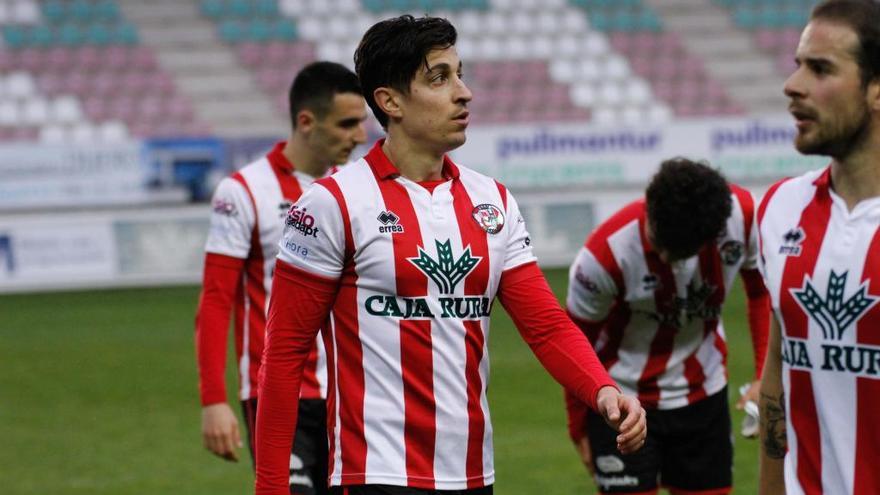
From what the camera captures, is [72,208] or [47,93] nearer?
[72,208]

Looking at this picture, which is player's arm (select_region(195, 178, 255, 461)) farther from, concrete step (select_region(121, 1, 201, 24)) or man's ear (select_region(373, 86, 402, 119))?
concrete step (select_region(121, 1, 201, 24))

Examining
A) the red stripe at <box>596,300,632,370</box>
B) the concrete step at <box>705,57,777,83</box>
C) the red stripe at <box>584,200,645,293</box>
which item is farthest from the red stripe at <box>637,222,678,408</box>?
the concrete step at <box>705,57,777,83</box>

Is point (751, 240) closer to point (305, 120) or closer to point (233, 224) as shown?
point (305, 120)

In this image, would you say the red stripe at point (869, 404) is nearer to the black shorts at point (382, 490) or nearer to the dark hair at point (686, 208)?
the black shorts at point (382, 490)

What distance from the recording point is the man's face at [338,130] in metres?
5.15

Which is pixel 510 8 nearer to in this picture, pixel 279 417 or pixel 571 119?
pixel 571 119

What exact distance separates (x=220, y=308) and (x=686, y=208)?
5.23 ft

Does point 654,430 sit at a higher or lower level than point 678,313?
lower

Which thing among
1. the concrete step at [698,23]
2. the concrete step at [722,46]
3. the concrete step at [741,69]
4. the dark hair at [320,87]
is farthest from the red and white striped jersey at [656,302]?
the concrete step at [698,23]

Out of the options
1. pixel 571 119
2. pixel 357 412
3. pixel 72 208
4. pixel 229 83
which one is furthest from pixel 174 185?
pixel 357 412

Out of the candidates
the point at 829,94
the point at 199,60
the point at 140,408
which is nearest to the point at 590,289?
the point at 829,94

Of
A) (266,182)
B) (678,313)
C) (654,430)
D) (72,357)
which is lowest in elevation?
(72,357)

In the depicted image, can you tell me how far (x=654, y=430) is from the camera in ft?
17.0

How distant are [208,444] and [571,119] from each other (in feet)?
61.3
